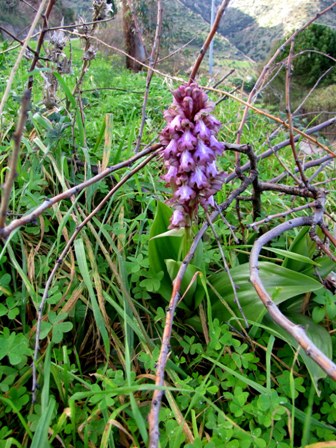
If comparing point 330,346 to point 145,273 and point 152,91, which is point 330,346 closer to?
point 145,273

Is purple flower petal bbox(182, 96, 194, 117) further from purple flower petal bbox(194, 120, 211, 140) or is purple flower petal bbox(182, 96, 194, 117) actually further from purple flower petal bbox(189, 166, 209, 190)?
purple flower petal bbox(189, 166, 209, 190)

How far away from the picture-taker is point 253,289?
1145 millimetres

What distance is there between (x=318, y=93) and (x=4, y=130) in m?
9.81

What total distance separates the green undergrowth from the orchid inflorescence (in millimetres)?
185

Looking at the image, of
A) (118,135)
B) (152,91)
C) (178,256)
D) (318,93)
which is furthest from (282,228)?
(318,93)

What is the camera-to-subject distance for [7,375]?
3.31 ft

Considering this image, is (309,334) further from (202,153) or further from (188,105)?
(188,105)

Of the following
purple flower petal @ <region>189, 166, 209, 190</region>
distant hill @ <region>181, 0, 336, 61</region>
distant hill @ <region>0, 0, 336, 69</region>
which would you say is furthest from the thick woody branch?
distant hill @ <region>181, 0, 336, 61</region>

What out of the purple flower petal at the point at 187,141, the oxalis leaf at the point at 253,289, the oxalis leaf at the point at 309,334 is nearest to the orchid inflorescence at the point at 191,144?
the purple flower petal at the point at 187,141

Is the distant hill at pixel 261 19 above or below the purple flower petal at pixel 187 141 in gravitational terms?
above

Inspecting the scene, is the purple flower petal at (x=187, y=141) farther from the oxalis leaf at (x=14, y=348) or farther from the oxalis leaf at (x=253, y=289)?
the oxalis leaf at (x=14, y=348)

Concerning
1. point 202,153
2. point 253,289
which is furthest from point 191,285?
point 202,153

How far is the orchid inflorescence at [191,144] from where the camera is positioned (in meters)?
0.97

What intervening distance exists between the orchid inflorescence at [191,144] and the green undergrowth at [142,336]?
18cm
